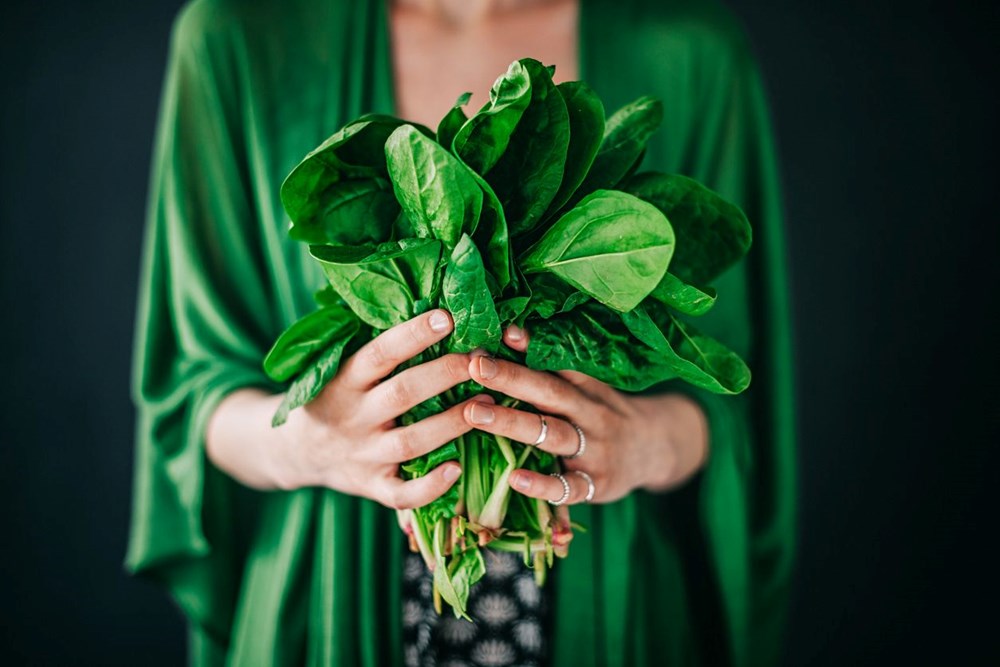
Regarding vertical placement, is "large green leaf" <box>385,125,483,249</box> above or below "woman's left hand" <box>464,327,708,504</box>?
above

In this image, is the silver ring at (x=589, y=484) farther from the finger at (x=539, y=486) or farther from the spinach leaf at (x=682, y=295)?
the spinach leaf at (x=682, y=295)

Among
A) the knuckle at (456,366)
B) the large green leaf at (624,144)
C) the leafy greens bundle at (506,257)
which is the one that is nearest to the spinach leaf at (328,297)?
the leafy greens bundle at (506,257)

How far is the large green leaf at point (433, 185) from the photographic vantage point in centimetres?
46

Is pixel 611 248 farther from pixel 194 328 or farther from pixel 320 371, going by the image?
pixel 194 328

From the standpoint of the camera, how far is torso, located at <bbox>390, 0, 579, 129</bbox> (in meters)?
0.77

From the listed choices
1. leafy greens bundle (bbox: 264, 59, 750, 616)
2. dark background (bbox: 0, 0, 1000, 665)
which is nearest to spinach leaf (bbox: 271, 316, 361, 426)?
leafy greens bundle (bbox: 264, 59, 750, 616)

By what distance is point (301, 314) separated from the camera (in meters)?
0.74

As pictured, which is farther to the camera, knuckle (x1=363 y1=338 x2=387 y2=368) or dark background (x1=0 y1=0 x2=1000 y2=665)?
dark background (x1=0 y1=0 x2=1000 y2=665)

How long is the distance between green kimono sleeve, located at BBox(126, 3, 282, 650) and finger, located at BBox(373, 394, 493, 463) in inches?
8.7

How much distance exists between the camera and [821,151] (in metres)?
1.02

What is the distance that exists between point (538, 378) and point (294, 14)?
0.47 meters

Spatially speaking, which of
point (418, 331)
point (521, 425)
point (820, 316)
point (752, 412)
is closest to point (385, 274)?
point (418, 331)

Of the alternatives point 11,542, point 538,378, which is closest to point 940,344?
point 538,378

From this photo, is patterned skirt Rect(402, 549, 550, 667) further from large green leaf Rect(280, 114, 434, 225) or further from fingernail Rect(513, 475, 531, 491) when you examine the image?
large green leaf Rect(280, 114, 434, 225)
